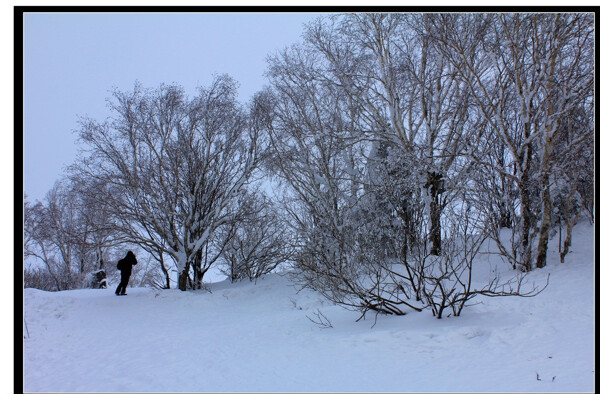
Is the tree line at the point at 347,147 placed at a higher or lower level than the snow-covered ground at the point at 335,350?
higher

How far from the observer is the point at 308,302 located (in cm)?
1103

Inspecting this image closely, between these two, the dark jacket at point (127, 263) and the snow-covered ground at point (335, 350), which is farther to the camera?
the dark jacket at point (127, 263)

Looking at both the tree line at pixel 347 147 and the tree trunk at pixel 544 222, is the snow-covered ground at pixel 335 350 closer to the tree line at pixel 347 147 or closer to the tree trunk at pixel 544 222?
the tree trunk at pixel 544 222

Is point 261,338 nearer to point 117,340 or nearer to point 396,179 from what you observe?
point 117,340

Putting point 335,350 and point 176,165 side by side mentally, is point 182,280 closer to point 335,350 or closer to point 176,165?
point 176,165

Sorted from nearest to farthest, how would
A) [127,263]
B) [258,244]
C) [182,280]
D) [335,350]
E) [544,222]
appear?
[335,350] < [544,222] < [127,263] < [182,280] < [258,244]

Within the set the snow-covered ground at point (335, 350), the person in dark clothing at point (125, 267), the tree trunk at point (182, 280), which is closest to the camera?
the snow-covered ground at point (335, 350)

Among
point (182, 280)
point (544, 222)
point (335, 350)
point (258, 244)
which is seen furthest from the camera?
point (258, 244)

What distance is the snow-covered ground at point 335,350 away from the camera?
180 inches

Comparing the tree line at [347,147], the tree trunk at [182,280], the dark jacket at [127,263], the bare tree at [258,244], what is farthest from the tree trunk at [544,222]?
the dark jacket at [127,263]

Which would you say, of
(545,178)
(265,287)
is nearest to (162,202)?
(265,287)

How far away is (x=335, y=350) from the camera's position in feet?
19.4

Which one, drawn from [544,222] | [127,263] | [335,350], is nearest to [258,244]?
[127,263]

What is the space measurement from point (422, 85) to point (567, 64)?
3921 mm
